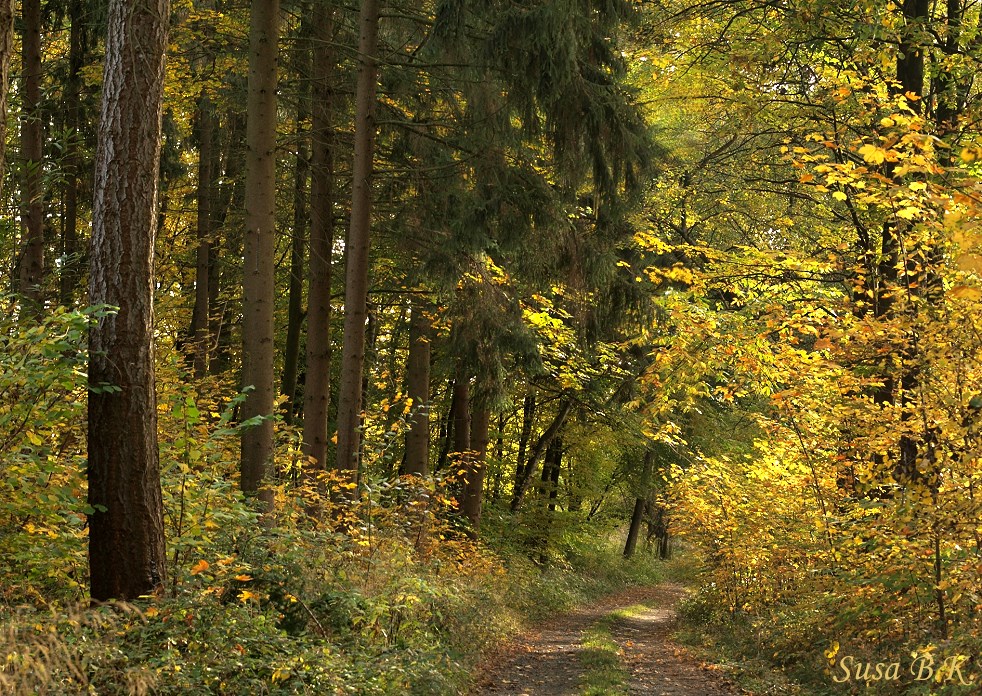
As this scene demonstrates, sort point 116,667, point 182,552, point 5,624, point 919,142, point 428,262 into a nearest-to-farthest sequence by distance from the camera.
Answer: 1. point 5,624
2. point 116,667
3. point 919,142
4. point 182,552
5. point 428,262

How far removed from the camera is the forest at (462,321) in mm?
6113

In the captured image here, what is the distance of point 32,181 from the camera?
33.1 ft

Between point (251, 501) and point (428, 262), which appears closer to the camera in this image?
point (251, 501)

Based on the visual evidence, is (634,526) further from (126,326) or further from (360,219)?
(126,326)

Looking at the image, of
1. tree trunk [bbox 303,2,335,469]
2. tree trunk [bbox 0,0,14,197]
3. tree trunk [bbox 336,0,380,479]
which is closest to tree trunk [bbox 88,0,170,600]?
tree trunk [bbox 0,0,14,197]

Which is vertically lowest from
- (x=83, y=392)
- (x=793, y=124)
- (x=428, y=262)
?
(x=83, y=392)

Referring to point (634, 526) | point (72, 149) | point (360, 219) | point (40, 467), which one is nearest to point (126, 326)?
point (40, 467)

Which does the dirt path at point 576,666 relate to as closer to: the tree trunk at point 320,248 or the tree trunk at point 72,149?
the tree trunk at point 320,248

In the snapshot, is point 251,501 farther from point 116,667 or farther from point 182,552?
point 116,667

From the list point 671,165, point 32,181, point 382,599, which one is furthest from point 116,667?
point 671,165

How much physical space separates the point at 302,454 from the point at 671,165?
26.8 ft

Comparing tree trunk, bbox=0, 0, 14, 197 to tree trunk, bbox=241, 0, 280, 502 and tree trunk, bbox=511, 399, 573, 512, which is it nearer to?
tree trunk, bbox=241, 0, 280, 502

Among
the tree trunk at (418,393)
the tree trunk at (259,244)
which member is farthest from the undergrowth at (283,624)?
the tree trunk at (418,393)

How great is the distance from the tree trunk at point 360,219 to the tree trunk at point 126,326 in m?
4.73
